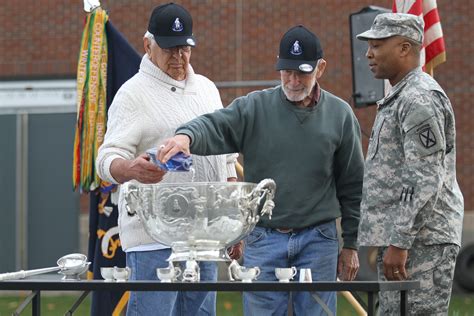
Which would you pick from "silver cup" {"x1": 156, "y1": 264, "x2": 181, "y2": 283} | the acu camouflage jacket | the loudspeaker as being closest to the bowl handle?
"silver cup" {"x1": 156, "y1": 264, "x2": 181, "y2": 283}

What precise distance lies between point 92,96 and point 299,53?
7.27 feet

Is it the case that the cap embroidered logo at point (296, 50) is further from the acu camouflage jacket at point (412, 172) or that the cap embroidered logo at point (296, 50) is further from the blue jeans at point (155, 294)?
the blue jeans at point (155, 294)

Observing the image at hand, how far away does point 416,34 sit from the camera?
498cm

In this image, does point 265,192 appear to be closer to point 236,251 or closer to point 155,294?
point 155,294

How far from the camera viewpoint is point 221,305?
12.3 metres

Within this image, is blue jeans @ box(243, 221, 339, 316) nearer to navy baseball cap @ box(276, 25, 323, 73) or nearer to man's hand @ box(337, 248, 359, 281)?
man's hand @ box(337, 248, 359, 281)

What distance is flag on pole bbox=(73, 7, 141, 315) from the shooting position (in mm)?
7191

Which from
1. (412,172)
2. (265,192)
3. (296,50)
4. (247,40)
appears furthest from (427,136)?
(247,40)

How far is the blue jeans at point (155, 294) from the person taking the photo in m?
5.20

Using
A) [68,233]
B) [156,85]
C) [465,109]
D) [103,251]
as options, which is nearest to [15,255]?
[68,233]

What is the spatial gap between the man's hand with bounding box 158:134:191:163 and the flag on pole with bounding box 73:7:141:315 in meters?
2.48

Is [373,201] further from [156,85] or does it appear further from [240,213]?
[156,85]

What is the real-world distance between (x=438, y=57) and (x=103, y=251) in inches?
92.6

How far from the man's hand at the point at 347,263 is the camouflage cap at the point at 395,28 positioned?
102 centimetres
